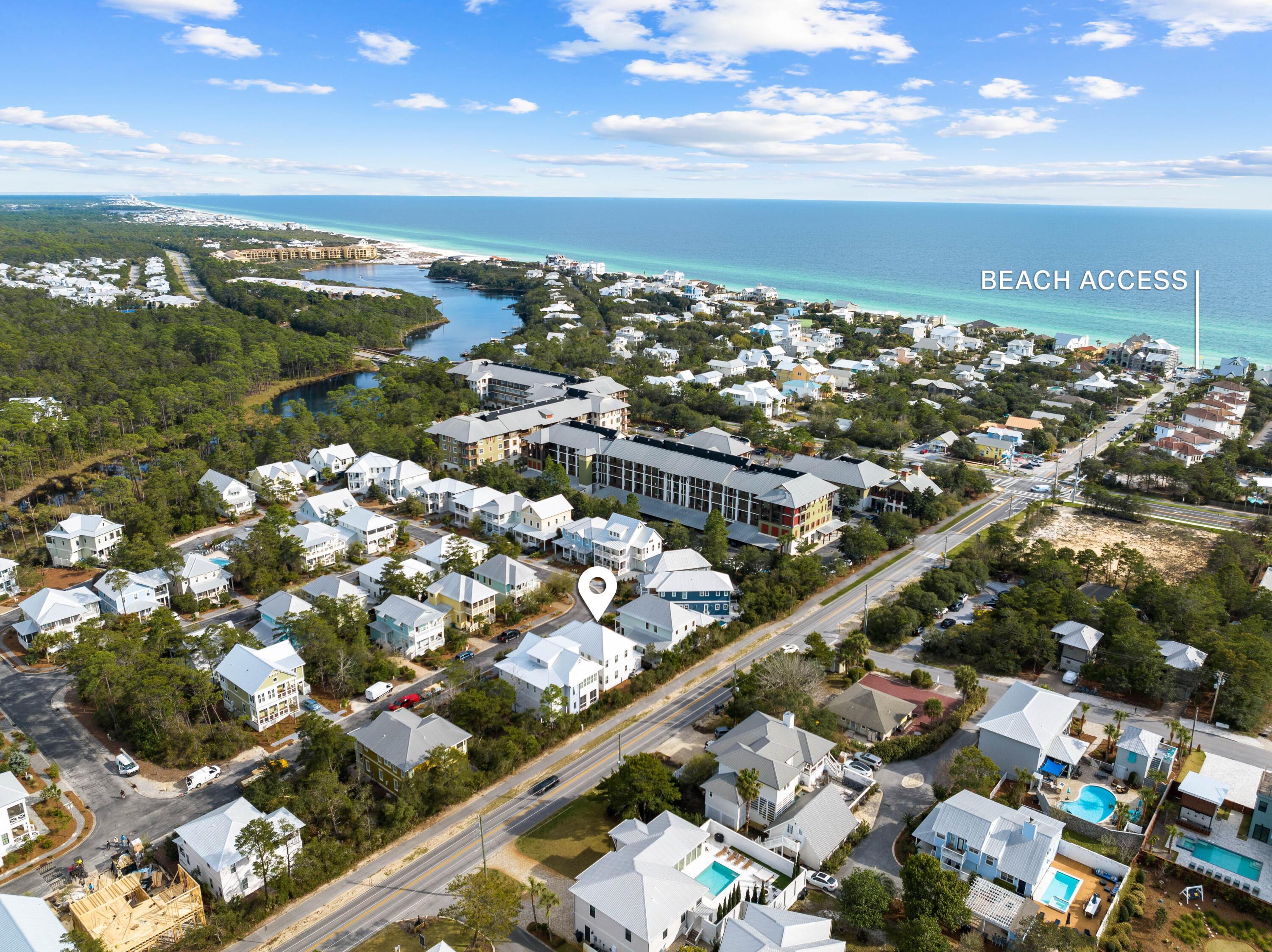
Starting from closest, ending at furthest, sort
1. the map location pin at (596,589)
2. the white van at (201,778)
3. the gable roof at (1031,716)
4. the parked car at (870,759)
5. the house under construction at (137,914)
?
the house under construction at (137,914) → the white van at (201,778) → the gable roof at (1031,716) → the parked car at (870,759) → the map location pin at (596,589)

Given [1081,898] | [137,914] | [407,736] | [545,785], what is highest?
[407,736]

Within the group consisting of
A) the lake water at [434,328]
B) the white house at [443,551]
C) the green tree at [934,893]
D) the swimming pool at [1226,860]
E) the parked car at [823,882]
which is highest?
the lake water at [434,328]

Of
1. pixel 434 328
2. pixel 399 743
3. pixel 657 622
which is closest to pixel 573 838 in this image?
pixel 399 743

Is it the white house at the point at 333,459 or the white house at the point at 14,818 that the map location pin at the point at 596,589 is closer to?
the white house at the point at 14,818

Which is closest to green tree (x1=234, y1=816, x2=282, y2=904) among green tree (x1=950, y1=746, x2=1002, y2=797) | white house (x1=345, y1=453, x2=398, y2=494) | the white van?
the white van

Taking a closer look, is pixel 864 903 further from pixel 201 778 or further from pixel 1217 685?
pixel 201 778

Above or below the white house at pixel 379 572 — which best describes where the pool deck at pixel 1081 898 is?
below

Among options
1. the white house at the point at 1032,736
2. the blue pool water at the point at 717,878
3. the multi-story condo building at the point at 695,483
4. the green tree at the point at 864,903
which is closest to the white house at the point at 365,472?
the multi-story condo building at the point at 695,483
